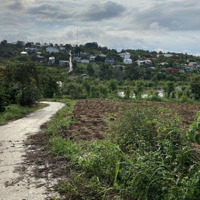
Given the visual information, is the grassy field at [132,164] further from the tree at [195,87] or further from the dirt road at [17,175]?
the tree at [195,87]

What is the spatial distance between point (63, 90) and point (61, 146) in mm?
29200

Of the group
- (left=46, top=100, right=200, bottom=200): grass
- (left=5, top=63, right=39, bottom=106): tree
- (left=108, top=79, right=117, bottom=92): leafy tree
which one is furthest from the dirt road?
(left=108, top=79, right=117, bottom=92): leafy tree

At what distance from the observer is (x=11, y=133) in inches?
365

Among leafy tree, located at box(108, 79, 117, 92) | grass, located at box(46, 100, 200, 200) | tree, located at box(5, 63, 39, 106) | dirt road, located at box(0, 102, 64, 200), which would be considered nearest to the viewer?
grass, located at box(46, 100, 200, 200)

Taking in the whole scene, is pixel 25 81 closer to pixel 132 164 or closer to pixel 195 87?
pixel 132 164

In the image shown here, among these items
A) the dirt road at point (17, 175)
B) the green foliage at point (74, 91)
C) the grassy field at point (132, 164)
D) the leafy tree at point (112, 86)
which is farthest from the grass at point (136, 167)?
the leafy tree at point (112, 86)

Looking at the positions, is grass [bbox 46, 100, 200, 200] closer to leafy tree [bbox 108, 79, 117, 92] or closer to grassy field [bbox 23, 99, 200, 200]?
grassy field [bbox 23, 99, 200, 200]

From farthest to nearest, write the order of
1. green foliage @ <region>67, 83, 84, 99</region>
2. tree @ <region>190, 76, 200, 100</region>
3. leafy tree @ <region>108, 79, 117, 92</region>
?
leafy tree @ <region>108, 79, 117, 92</region> → green foliage @ <region>67, 83, 84, 99</region> → tree @ <region>190, 76, 200, 100</region>

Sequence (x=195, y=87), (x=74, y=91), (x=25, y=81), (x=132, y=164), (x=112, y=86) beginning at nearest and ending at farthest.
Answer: (x=132, y=164) < (x=25, y=81) < (x=195, y=87) < (x=74, y=91) < (x=112, y=86)

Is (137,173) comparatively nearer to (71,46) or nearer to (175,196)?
(175,196)

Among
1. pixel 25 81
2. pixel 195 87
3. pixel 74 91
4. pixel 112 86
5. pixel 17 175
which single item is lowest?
pixel 74 91

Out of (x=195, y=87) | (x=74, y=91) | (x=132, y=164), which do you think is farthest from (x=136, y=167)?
(x=74, y=91)

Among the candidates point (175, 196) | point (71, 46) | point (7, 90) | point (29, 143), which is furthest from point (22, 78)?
point (71, 46)

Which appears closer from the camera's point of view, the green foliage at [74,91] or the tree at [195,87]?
the tree at [195,87]
